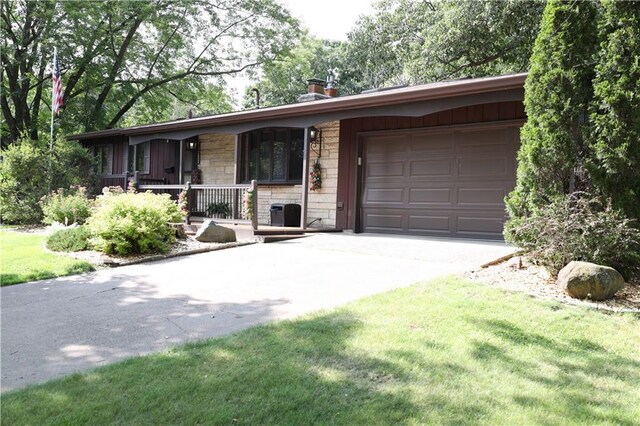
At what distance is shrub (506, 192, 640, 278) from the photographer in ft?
16.3

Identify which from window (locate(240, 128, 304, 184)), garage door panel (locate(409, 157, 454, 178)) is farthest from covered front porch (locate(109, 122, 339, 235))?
garage door panel (locate(409, 157, 454, 178))

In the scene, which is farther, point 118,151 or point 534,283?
point 118,151

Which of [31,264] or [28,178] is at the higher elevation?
[28,178]

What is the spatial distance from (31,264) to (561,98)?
7648 millimetres

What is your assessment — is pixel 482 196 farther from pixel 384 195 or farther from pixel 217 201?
pixel 217 201

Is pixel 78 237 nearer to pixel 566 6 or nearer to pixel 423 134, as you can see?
pixel 423 134

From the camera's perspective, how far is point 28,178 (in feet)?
44.1

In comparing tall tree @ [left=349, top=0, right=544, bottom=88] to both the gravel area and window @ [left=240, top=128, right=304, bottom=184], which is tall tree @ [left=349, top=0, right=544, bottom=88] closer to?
window @ [left=240, top=128, right=304, bottom=184]

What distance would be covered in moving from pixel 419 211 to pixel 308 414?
7.70m

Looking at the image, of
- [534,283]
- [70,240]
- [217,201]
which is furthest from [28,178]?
[534,283]

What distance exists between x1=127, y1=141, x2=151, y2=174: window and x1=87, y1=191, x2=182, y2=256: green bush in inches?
303

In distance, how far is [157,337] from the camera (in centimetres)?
384

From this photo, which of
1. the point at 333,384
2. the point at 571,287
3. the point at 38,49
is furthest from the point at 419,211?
the point at 38,49

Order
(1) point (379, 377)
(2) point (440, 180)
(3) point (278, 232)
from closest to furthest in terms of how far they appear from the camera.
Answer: (1) point (379, 377) → (2) point (440, 180) → (3) point (278, 232)
